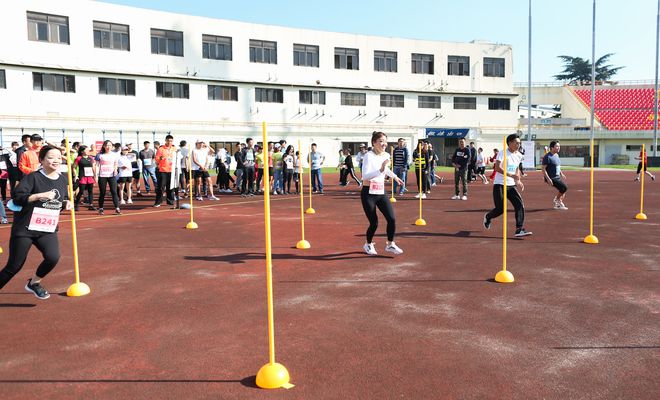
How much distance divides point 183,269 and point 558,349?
5.43 m

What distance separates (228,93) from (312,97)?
704 centimetres

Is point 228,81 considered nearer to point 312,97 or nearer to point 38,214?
point 312,97

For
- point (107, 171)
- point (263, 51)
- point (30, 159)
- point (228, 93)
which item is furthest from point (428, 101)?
point (30, 159)

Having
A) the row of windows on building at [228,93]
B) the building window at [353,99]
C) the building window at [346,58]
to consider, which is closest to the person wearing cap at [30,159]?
the row of windows on building at [228,93]

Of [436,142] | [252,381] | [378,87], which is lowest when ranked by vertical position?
[252,381]

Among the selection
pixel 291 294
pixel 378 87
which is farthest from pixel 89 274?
pixel 378 87

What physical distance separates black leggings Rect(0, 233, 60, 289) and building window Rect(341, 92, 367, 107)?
38467mm

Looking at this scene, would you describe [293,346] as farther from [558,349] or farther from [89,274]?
[89,274]

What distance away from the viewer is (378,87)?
44.6 meters

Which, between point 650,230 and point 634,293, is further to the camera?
point 650,230

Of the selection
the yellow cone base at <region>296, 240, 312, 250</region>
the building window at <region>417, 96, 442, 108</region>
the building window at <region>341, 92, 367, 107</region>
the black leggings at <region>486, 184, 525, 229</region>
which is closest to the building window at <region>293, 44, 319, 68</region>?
the building window at <region>341, 92, 367, 107</region>

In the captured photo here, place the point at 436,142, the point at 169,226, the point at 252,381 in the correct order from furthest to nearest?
the point at 436,142 < the point at 169,226 < the point at 252,381

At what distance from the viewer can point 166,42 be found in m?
36.1

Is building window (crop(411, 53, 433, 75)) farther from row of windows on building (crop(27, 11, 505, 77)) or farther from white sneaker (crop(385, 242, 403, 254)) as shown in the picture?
white sneaker (crop(385, 242, 403, 254))
